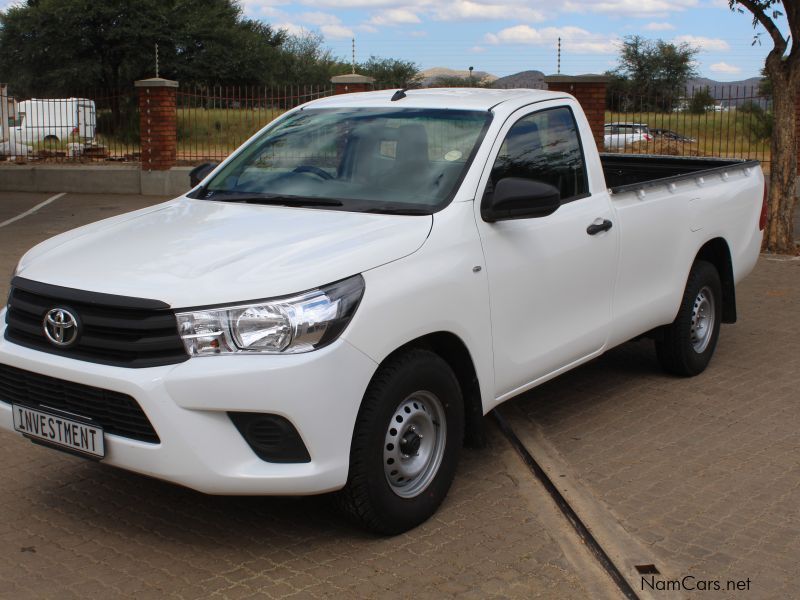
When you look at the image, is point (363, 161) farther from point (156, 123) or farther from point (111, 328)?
point (156, 123)

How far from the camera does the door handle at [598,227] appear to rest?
211 inches

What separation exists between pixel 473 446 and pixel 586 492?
0.58 metres

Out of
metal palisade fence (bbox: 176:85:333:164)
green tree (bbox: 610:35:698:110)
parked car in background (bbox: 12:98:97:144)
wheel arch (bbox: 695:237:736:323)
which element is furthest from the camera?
green tree (bbox: 610:35:698:110)

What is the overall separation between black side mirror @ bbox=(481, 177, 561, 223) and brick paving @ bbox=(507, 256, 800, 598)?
1.38 meters

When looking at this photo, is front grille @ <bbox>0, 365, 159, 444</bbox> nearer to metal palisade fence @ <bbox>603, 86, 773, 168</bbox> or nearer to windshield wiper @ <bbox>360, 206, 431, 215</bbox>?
windshield wiper @ <bbox>360, 206, 431, 215</bbox>

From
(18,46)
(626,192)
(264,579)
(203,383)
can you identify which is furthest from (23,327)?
Answer: (18,46)

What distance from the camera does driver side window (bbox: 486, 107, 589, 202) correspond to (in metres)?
5.05

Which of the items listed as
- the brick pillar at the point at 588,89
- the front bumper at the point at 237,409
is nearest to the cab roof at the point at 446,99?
the front bumper at the point at 237,409

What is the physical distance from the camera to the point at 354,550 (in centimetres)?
416

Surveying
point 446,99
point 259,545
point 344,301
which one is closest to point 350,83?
point 446,99

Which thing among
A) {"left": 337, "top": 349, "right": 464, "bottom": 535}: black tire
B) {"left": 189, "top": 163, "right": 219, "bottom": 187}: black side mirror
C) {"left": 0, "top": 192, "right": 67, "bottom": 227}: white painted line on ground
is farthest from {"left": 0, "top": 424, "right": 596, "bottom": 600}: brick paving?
{"left": 0, "top": 192, "right": 67, "bottom": 227}: white painted line on ground

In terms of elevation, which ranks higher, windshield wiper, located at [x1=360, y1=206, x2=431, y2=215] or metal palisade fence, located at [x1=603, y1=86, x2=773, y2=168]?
metal palisade fence, located at [x1=603, y1=86, x2=773, y2=168]

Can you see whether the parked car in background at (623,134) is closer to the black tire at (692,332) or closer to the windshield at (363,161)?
the black tire at (692,332)

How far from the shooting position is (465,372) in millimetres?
4582
